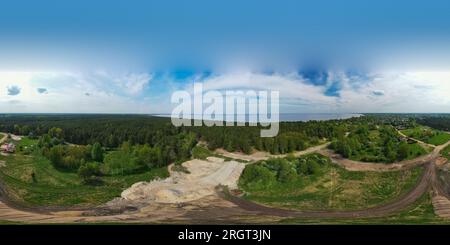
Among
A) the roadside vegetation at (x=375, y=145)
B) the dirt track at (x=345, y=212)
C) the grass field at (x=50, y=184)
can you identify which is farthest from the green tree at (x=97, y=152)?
the roadside vegetation at (x=375, y=145)

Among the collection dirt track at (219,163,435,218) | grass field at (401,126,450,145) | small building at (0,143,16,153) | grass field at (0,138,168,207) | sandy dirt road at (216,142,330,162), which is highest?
grass field at (401,126,450,145)

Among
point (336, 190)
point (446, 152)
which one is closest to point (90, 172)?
point (336, 190)

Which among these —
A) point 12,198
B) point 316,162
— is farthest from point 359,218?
point 12,198

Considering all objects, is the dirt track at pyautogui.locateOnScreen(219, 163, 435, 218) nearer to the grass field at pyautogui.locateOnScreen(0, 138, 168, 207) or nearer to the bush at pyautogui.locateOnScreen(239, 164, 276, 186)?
the bush at pyautogui.locateOnScreen(239, 164, 276, 186)

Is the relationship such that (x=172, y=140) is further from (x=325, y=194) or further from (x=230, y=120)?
(x=325, y=194)

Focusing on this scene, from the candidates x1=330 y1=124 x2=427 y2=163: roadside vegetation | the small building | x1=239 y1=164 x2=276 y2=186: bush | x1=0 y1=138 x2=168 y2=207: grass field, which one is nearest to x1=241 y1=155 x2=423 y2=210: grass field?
x1=239 y1=164 x2=276 y2=186: bush

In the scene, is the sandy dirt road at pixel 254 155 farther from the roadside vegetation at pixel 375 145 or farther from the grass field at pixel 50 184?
the grass field at pixel 50 184
